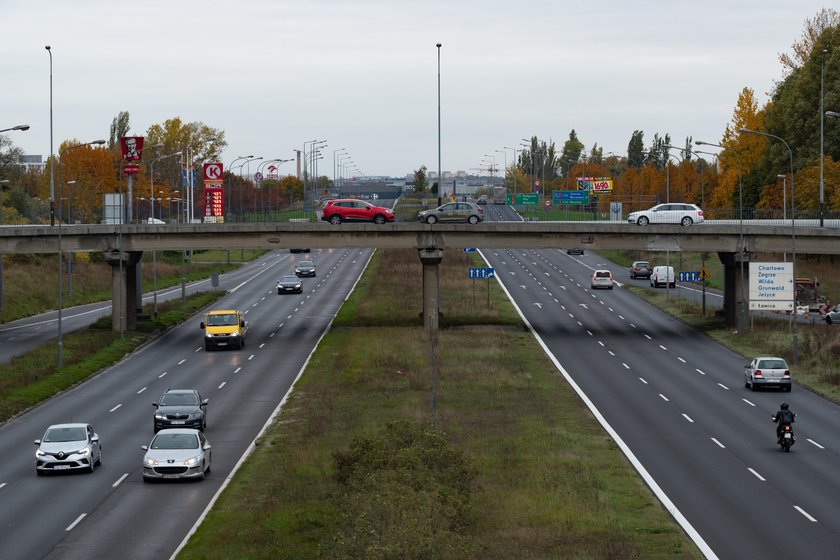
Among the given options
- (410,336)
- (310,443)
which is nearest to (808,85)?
(410,336)

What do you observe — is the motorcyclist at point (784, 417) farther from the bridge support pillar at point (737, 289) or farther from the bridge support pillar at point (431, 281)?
the bridge support pillar at point (431, 281)

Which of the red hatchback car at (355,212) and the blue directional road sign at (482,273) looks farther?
the blue directional road sign at (482,273)

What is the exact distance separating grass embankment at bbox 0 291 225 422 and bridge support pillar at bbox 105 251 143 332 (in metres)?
0.81

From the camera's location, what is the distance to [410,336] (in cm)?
7775

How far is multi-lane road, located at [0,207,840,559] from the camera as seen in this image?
104 feet

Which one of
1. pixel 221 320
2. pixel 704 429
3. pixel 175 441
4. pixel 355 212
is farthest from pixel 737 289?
pixel 175 441

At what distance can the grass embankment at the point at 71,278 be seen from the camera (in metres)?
103

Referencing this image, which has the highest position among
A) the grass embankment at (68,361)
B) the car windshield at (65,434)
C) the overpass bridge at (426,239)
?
the overpass bridge at (426,239)

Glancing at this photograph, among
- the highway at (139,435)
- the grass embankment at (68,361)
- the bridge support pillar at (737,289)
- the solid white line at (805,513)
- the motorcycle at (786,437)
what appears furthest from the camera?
the bridge support pillar at (737,289)

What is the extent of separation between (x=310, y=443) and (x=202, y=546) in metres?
14.4

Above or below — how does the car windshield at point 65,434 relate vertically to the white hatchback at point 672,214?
below

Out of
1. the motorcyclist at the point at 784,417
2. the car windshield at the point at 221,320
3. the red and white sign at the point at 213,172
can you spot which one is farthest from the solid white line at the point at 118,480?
the red and white sign at the point at 213,172

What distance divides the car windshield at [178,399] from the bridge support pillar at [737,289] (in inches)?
1652

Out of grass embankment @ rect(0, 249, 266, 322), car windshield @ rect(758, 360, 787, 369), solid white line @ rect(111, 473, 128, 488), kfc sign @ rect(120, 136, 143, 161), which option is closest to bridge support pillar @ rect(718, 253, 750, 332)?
car windshield @ rect(758, 360, 787, 369)
